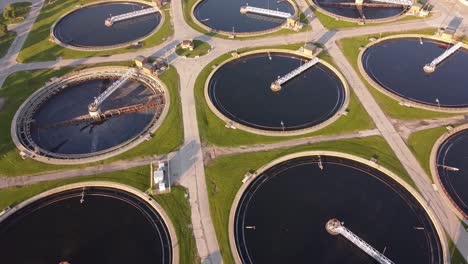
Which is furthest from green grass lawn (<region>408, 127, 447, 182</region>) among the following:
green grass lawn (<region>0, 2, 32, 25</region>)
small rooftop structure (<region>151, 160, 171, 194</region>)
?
green grass lawn (<region>0, 2, 32, 25</region>)

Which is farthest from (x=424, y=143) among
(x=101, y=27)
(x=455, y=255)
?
(x=101, y=27)

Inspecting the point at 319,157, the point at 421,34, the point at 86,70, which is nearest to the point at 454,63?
the point at 421,34

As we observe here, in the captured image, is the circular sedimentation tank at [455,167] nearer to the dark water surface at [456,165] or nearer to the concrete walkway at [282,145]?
the dark water surface at [456,165]

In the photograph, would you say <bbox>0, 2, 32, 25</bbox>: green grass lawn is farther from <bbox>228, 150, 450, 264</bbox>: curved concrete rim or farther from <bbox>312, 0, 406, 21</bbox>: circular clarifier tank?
<bbox>228, 150, 450, 264</bbox>: curved concrete rim

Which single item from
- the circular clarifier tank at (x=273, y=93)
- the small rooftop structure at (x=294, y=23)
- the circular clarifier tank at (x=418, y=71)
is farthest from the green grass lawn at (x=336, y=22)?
the circular clarifier tank at (x=273, y=93)

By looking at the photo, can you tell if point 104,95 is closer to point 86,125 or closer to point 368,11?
point 86,125

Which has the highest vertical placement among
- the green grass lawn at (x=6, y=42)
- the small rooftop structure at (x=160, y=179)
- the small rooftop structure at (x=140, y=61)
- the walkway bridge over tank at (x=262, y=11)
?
the walkway bridge over tank at (x=262, y=11)
